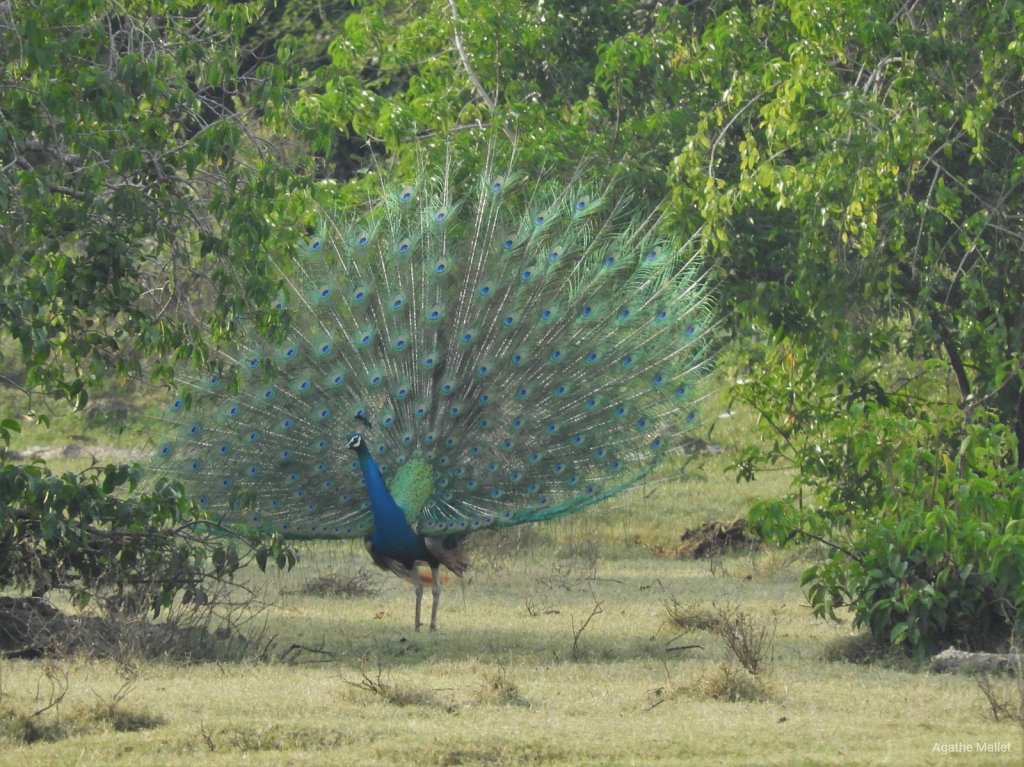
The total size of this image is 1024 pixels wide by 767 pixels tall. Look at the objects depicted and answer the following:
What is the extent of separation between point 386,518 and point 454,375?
3.99ft

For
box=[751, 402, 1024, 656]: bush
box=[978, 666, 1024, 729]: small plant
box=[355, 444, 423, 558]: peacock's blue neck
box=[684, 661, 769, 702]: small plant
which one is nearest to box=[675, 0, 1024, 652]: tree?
box=[751, 402, 1024, 656]: bush

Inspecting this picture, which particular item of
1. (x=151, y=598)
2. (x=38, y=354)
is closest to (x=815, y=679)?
(x=151, y=598)

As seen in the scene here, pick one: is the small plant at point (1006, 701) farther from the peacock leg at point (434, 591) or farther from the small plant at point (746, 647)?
the peacock leg at point (434, 591)

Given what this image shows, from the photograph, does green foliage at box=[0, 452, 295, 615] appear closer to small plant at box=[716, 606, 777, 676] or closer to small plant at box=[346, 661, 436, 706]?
small plant at box=[346, 661, 436, 706]

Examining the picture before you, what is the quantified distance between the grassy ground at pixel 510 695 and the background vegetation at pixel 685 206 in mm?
636

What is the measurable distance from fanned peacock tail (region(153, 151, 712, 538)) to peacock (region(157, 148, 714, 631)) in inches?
0.5

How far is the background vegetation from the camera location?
6758mm

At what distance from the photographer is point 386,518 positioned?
9.35m

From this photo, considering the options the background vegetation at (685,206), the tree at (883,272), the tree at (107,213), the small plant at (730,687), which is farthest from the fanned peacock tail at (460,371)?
the small plant at (730,687)

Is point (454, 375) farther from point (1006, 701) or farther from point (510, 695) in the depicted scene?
point (1006, 701)

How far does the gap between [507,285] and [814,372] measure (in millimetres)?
2094

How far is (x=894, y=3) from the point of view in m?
9.40

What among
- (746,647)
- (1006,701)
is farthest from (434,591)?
(1006,701)

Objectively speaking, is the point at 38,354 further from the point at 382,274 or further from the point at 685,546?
the point at 685,546
